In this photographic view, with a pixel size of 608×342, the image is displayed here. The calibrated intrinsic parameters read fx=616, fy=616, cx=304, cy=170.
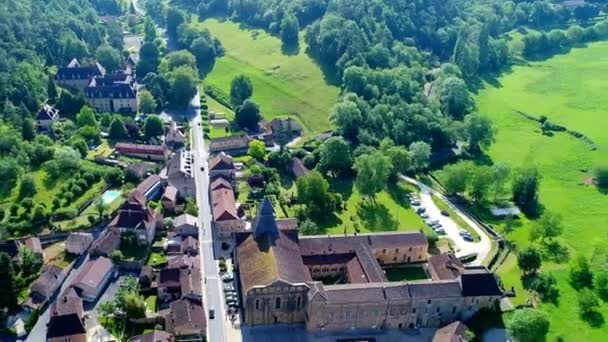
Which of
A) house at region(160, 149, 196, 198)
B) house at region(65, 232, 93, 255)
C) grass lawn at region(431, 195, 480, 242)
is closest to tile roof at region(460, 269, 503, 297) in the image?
grass lawn at region(431, 195, 480, 242)

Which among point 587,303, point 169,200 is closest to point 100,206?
point 169,200

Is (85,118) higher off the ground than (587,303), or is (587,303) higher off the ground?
(85,118)

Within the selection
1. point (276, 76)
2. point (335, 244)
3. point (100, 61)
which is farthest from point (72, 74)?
point (335, 244)

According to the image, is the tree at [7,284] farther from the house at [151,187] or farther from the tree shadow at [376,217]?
the tree shadow at [376,217]

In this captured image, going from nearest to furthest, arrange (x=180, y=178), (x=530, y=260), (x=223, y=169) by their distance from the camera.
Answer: (x=530, y=260) < (x=180, y=178) < (x=223, y=169)

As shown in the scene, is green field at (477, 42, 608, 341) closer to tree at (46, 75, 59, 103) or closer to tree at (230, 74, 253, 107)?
tree at (230, 74, 253, 107)

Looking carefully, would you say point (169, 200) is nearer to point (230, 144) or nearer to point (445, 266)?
point (230, 144)
